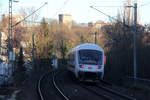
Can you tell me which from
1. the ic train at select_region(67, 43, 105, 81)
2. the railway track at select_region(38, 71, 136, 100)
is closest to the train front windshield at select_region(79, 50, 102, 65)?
the ic train at select_region(67, 43, 105, 81)

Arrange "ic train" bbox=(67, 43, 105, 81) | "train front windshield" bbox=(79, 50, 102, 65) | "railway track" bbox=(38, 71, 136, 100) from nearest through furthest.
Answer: "railway track" bbox=(38, 71, 136, 100)
"ic train" bbox=(67, 43, 105, 81)
"train front windshield" bbox=(79, 50, 102, 65)

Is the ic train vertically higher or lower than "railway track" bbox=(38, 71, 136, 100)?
higher

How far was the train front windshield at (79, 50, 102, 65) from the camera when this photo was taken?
28.5 meters

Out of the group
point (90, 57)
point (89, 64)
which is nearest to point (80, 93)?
point (89, 64)

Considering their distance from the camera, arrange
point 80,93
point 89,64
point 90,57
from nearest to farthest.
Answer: point 80,93 < point 89,64 < point 90,57

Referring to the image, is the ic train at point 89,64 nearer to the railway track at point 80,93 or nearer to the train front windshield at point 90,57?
the train front windshield at point 90,57

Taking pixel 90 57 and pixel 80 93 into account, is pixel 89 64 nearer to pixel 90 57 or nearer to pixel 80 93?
pixel 90 57

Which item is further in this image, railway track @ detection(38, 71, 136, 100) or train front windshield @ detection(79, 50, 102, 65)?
train front windshield @ detection(79, 50, 102, 65)

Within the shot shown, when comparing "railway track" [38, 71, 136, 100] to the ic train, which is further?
the ic train

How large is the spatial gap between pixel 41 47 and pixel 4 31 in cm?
1641

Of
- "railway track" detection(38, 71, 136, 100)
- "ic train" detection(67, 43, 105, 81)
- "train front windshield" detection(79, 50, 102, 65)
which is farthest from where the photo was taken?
"train front windshield" detection(79, 50, 102, 65)

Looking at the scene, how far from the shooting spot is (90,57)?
28719 mm

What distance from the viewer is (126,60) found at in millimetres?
36469

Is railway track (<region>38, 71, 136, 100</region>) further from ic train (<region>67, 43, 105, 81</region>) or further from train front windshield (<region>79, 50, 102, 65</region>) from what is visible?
train front windshield (<region>79, 50, 102, 65</region>)
